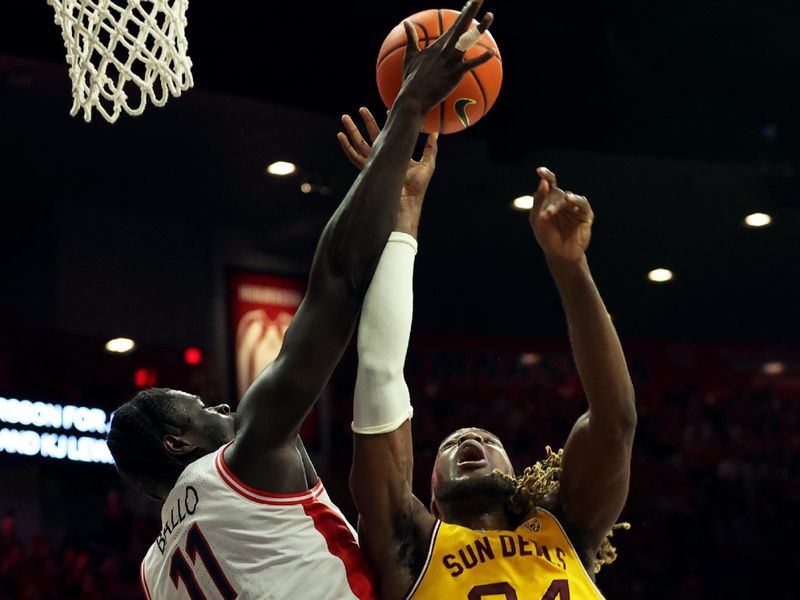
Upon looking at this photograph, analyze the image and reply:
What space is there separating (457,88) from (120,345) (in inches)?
255

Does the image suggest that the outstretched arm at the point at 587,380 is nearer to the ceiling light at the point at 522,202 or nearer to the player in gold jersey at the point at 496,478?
the player in gold jersey at the point at 496,478

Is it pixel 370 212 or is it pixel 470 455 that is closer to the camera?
pixel 370 212

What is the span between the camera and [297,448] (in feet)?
7.63

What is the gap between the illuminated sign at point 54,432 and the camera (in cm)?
791

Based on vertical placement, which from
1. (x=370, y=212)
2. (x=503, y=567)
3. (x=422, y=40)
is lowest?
(x=503, y=567)

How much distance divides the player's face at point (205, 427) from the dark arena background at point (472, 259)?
4.11 metres

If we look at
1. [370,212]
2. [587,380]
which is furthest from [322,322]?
[587,380]

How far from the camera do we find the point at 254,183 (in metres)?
8.99

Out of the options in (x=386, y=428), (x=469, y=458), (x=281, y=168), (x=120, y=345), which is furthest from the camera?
(x=281, y=168)

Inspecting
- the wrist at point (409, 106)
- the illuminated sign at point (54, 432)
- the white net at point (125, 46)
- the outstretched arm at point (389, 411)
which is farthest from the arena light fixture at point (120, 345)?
the wrist at point (409, 106)

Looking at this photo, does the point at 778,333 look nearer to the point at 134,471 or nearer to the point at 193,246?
the point at 193,246

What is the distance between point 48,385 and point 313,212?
245 cm

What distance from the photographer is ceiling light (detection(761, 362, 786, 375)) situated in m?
9.77

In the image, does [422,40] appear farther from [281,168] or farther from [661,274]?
[661,274]
